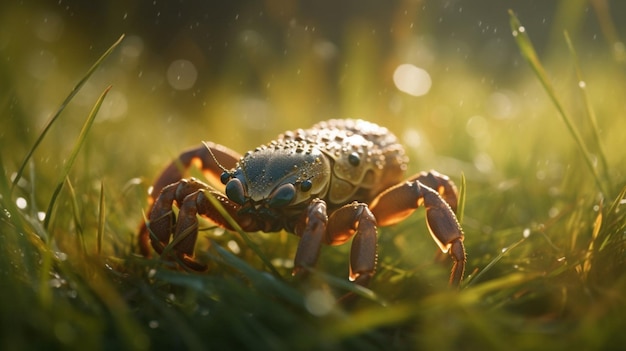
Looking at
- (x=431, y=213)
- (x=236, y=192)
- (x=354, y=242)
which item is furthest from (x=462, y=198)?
(x=236, y=192)

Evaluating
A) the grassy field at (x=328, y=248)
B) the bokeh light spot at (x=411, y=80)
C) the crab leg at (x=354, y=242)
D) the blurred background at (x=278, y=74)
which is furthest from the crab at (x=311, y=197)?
the bokeh light spot at (x=411, y=80)

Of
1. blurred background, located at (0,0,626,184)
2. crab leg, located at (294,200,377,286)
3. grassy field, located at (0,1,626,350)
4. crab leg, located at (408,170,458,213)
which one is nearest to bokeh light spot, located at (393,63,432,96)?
blurred background, located at (0,0,626,184)

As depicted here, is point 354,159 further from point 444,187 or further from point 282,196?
point 282,196

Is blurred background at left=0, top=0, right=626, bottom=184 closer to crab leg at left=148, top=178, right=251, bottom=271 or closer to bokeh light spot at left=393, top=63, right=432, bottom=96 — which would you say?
bokeh light spot at left=393, top=63, right=432, bottom=96

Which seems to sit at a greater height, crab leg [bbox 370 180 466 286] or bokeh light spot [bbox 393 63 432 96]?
bokeh light spot [bbox 393 63 432 96]

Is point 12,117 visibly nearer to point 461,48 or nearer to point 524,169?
point 524,169

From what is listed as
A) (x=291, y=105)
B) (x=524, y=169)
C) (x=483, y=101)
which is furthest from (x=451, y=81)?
(x=524, y=169)
